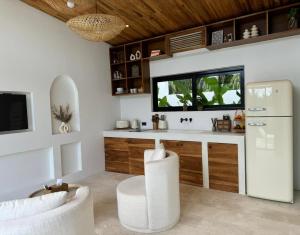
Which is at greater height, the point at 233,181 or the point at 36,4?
the point at 36,4

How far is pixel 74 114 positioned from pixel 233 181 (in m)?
2.97

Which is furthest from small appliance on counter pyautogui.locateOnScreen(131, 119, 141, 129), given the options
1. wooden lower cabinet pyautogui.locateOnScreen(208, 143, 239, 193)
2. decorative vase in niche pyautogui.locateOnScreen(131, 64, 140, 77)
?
wooden lower cabinet pyautogui.locateOnScreen(208, 143, 239, 193)

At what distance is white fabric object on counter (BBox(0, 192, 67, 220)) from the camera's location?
50.1 inches

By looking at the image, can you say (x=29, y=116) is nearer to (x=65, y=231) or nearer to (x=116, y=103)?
(x=116, y=103)

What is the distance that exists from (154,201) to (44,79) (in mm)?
2665

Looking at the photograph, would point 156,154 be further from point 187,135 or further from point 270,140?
point 270,140

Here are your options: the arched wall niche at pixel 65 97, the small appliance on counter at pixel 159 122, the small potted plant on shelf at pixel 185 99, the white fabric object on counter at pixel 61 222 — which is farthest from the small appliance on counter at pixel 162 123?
the white fabric object on counter at pixel 61 222

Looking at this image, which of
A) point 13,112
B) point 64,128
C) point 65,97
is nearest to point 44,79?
point 65,97

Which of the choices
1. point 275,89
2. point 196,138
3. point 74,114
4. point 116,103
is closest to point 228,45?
point 275,89

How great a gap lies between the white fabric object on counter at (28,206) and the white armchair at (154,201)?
1.08m

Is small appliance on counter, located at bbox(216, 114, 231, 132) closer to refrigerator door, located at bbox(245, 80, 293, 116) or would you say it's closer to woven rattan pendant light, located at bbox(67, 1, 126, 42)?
refrigerator door, located at bbox(245, 80, 293, 116)

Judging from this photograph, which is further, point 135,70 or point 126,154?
point 135,70

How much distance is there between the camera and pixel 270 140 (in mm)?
3016

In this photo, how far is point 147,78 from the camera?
15.4 feet
